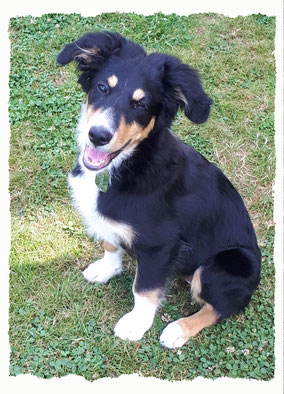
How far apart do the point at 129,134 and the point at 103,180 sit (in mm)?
463

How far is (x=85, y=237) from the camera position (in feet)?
12.8

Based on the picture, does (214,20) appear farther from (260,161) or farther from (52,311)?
(52,311)

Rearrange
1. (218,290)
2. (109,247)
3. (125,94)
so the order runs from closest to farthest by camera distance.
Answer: (125,94), (218,290), (109,247)

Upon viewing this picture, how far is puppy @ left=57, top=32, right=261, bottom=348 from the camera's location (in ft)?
8.48

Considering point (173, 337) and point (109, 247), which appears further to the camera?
point (109, 247)

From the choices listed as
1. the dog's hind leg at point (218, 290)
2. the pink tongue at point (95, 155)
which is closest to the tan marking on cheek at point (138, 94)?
the pink tongue at point (95, 155)

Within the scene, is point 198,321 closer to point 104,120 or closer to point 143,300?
point 143,300

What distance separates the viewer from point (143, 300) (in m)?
3.20

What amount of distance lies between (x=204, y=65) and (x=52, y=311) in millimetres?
3455

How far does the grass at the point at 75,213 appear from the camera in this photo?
10.8 feet

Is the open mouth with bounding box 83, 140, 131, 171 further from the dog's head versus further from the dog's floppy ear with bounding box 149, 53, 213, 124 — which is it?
the dog's floppy ear with bounding box 149, 53, 213, 124

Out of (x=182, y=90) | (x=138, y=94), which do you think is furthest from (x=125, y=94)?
(x=182, y=90)

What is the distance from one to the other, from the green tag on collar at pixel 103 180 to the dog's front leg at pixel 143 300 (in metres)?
0.59

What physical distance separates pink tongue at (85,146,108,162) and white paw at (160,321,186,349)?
150 cm
